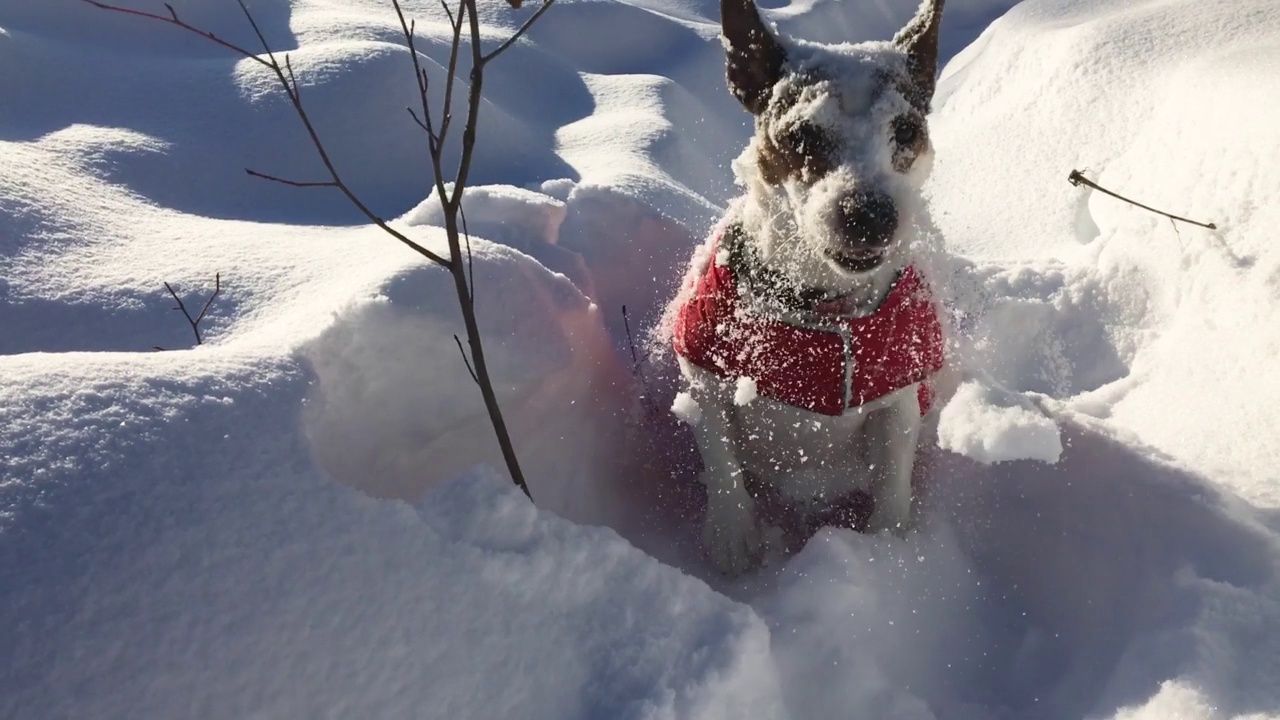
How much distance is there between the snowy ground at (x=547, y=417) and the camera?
1.01 m

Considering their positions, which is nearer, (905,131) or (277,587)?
(277,587)

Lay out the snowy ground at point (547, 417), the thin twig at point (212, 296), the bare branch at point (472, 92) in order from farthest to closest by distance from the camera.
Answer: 1. the thin twig at point (212, 296)
2. the bare branch at point (472, 92)
3. the snowy ground at point (547, 417)

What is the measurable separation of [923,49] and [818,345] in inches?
27.5

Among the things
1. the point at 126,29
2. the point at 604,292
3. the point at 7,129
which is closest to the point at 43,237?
the point at 7,129

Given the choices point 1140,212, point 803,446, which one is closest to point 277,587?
point 803,446

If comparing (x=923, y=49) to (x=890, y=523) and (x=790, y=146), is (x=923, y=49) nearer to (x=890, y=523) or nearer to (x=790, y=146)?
(x=790, y=146)

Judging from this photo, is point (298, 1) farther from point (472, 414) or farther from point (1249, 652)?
A: point (1249, 652)

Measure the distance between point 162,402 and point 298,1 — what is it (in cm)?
403

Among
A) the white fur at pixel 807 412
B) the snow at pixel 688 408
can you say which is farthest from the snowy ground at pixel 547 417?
the snow at pixel 688 408

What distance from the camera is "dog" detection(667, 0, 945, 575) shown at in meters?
1.60

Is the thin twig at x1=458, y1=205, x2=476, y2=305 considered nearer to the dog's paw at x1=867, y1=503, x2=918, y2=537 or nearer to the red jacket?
the red jacket

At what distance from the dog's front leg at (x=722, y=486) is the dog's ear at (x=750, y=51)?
2.21 ft

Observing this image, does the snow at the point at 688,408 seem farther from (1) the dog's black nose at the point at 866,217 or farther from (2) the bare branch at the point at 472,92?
(2) the bare branch at the point at 472,92

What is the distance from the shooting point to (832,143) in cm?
159
